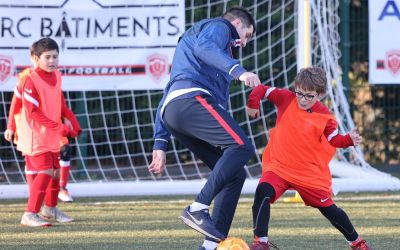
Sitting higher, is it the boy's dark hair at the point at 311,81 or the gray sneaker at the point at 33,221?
the boy's dark hair at the point at 311,81

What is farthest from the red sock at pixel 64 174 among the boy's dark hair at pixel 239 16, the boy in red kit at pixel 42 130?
the boy's dark hair at pixel 239 16

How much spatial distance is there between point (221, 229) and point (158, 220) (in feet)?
8.00

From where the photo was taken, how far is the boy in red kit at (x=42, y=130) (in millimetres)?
7590

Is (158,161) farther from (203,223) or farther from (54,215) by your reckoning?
(54,215)

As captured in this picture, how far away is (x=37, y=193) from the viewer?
7.60 metres

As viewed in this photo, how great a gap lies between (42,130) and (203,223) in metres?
2.80

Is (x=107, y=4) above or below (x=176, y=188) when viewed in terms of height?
above

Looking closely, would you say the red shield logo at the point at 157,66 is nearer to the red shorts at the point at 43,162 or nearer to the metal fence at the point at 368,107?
the red shorts at the point at 43,162

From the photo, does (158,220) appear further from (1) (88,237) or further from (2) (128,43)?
(2) (128,43)

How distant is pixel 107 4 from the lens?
9.95 m

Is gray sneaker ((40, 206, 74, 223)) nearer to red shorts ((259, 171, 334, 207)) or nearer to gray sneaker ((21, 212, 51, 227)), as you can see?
gray sneaker ((21, 212, 51, 227))

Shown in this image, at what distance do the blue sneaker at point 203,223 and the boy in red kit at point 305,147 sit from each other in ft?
2.49

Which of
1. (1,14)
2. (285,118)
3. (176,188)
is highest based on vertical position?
(1,14)

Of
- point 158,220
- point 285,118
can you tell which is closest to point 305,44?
point 158,220
